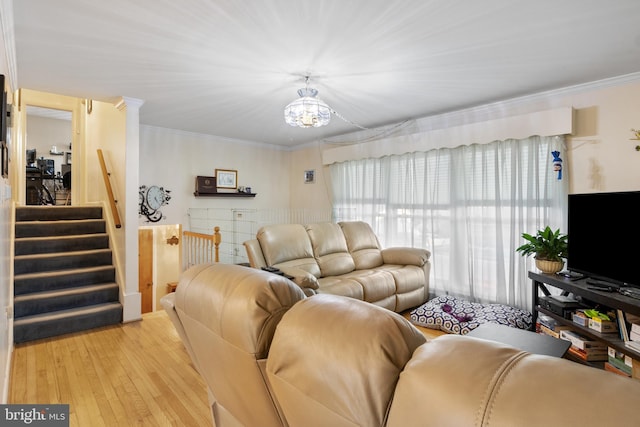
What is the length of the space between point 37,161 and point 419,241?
7.82 m

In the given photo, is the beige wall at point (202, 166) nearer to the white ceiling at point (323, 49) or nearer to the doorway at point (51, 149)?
the white ceiling at point (323, 49)

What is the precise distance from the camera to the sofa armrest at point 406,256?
404 centimetres

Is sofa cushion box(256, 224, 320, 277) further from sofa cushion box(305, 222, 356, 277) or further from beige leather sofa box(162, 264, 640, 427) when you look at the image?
beige leather sofa box(162, 264, 640, 427)

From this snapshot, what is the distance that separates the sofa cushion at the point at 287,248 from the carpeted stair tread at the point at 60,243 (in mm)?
2231

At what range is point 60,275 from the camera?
3.65m

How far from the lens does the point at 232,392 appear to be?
1162 mm

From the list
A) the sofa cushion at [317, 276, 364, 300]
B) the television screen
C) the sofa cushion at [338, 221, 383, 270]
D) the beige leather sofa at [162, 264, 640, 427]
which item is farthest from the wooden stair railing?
the television screen

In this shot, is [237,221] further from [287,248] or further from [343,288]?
[343,288]

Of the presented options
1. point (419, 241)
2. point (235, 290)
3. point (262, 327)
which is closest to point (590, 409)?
point (262, 327)

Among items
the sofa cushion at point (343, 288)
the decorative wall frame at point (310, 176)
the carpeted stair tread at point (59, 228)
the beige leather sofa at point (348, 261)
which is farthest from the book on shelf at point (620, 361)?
the carpeted stair tread at point (59, 228)

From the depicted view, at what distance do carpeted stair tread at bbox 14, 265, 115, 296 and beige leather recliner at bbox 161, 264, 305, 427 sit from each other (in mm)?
3323

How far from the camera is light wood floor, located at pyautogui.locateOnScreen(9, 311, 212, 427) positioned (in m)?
2.03

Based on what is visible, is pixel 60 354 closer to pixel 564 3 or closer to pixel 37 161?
pixel 564 3

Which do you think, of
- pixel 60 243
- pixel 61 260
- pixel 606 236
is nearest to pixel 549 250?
pixel 606 236
